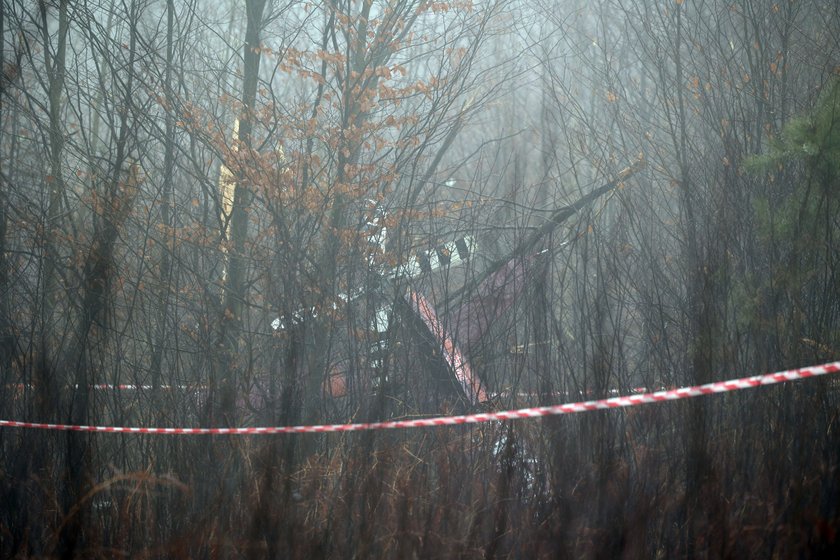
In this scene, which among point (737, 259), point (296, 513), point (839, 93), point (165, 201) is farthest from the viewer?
point (165, 201)

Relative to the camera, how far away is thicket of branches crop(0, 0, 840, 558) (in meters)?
4.45

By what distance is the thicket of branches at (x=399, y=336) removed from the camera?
14.6ft

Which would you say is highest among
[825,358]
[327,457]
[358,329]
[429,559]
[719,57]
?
[719,57]

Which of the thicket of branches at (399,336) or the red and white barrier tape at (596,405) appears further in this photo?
the thicket of branches at (399,336)

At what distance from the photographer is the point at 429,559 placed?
4121 millimetres

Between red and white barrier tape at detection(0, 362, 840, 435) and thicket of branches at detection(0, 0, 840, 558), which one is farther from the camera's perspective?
thicket of branches at detection(0, 0, 840, 558)

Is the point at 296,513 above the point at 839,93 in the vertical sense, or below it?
below

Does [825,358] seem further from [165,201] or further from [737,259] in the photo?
[165,201]

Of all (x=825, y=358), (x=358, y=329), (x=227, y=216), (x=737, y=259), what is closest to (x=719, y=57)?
(x=737, y=259)

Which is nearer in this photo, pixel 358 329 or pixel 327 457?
pixel 327 457

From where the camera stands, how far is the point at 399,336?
678 centimetres

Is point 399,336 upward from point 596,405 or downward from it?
upward

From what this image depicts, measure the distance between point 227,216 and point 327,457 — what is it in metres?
2.56

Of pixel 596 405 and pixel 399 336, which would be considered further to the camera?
pixel 399 336
